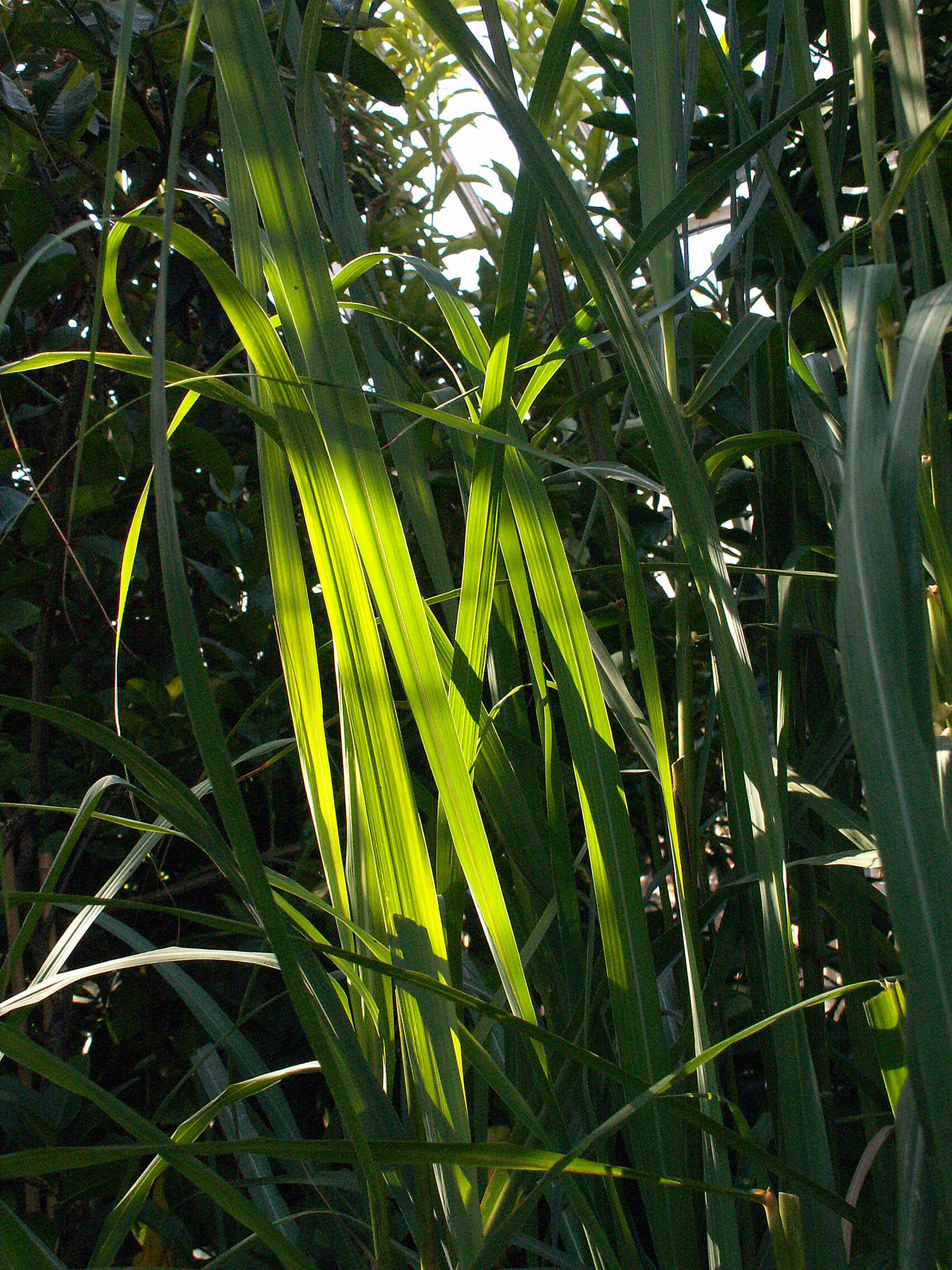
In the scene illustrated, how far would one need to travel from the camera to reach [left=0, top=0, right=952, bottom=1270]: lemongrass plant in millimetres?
204

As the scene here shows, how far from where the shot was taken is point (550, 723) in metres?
0.37

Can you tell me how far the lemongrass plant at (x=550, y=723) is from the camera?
0.20m

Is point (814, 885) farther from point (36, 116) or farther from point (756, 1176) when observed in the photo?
point (36, 116)

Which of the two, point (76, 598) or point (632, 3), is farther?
point (76, 598)

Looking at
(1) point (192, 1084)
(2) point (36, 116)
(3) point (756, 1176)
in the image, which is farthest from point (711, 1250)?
(2) point (36, 116)

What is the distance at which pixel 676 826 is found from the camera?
33cm

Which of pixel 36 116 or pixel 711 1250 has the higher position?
pixel 36 116

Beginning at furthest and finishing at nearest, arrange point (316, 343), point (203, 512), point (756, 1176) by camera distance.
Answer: point (203, 512)
point (756, 1176)
point (316, 343)

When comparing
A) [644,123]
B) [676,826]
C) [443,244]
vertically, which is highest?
[443,244]

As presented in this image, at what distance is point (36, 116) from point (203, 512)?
35cm

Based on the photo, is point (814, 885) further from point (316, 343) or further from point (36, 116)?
point (36, 116)

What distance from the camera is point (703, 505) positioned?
0.88 feet

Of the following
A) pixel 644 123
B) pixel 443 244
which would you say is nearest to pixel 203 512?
pixel 443 244

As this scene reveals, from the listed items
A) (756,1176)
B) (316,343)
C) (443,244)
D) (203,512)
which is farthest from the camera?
(443,244)
